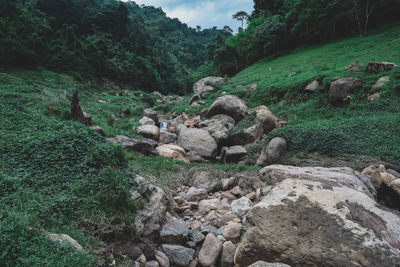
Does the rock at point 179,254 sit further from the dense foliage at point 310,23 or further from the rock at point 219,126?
the dense foliage at point 310,23

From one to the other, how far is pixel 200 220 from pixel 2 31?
33026mm

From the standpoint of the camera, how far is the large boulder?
3.66m

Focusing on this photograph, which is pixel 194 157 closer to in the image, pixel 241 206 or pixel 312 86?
pixel 241 206

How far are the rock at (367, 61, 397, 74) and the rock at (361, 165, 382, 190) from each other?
9.26 m

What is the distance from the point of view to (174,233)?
4957mm

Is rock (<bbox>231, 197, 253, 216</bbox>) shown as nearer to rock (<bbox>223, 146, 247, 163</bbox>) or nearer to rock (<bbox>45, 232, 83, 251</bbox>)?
rock (<bbox>45, 232, 83, 251</bbox>)

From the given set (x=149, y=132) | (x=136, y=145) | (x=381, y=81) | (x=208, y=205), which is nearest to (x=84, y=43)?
(x=149, y=132)

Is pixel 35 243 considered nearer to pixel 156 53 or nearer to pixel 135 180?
pixel 135 180

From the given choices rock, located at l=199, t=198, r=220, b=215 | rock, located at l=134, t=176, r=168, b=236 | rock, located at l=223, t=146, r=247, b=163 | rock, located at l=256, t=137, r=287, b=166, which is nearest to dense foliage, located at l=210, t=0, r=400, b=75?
rock, located at l=256, t=137, r=287, b=166

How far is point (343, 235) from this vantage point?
3.86 meters

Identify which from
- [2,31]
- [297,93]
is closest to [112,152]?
[297,93]

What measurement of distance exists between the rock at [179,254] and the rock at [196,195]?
2784mm

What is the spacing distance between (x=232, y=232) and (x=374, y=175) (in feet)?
20.0

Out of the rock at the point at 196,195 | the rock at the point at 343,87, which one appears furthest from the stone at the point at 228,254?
the rock at the point at 343,87
